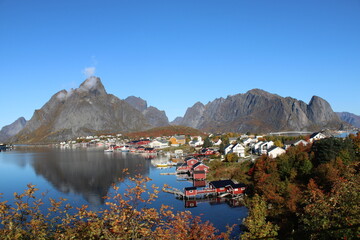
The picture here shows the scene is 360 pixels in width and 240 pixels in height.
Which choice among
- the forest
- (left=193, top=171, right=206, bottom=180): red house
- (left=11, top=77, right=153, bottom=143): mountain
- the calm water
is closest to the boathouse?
(left=193, top=171, right=206, bottom=180): red house

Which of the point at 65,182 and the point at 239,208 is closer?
the point at 239,208

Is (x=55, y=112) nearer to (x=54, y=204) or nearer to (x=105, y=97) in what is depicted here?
(x=105, y=97)

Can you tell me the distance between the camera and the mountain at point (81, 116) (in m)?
126

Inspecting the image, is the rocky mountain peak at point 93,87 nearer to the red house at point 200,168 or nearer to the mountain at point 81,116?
the mountain at point 81,116

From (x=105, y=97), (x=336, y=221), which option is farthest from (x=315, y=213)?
(x=105, y=97)

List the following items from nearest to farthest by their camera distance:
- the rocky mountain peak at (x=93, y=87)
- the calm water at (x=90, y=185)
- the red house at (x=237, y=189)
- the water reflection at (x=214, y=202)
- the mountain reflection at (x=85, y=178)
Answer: the calm water at (x=90, y=185)
the water reflection at (x=214, y=202)
the red house at (x=237, y=189)
the mountain reflection at (x=85, y=178)
the rocky mountain peak at (x=93, y=87)

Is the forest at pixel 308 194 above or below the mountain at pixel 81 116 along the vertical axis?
below

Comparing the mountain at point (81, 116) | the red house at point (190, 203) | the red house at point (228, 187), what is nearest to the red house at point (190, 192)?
the red house at point (190, 203)

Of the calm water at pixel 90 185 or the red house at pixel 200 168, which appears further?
the red house at pixel 200 168

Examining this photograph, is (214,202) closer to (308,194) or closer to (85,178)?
(308,194)

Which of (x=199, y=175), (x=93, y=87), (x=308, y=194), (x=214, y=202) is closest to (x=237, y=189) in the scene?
(x=214, y=202)

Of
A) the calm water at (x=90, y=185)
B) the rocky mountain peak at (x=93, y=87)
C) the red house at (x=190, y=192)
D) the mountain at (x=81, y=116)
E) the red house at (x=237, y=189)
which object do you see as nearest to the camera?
the calm water at (x=90, y=185)

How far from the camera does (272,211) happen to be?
48.3ft

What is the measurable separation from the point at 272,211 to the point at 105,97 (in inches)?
5711
